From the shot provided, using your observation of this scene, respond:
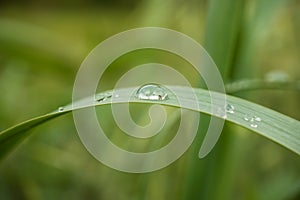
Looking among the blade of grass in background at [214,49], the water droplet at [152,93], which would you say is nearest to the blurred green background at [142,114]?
the blade of grass in background at [214,49]

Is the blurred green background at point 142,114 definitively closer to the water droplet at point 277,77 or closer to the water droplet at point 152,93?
the water droplet at point 277,77

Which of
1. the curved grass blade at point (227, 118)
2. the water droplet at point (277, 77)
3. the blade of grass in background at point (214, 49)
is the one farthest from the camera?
the water droplet at point (277, 77)

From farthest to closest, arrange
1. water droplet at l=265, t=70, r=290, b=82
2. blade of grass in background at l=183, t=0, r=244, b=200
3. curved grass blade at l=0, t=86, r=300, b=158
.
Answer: water droplet at l=265, t=70, r=290, b=82 → blade of grass in background at l=183, t=0, r=244, b=200 → curved grass blade at l=0, t=86, r=300, b=158

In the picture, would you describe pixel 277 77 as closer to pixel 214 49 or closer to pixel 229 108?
pixel 214 49

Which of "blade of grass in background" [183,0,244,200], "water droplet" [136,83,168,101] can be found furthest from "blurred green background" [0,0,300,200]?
"water droplet" [136,83,168,101]

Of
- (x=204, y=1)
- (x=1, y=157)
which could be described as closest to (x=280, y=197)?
(x=1, y=157)

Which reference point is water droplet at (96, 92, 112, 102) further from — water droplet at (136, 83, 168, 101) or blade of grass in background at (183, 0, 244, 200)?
blade of grass in background at (183, 0, 244, 200)

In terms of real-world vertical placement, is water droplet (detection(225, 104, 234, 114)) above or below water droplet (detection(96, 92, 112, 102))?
below
